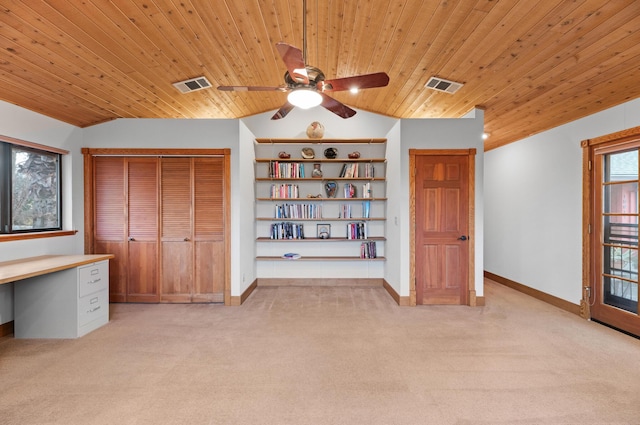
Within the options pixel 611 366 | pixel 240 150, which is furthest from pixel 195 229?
pixel 611 366

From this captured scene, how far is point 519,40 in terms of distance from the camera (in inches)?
105

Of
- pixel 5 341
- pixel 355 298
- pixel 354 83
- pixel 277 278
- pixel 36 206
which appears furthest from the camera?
pixel 277 278

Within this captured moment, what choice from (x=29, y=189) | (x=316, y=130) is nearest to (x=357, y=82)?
(x=316, y=130)

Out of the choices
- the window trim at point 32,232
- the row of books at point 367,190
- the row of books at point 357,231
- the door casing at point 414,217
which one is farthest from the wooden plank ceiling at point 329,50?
the row of books at point 357,231

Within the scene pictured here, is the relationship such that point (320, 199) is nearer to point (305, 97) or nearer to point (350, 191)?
point (350, 191)

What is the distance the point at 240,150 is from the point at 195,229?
1.25m

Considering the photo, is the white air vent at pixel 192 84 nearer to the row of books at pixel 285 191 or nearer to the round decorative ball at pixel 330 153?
the row of books at pixel 285 191

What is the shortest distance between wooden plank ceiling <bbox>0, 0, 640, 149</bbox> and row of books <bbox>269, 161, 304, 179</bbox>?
1303 millimetres

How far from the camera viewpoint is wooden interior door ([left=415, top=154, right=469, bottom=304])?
4203mm

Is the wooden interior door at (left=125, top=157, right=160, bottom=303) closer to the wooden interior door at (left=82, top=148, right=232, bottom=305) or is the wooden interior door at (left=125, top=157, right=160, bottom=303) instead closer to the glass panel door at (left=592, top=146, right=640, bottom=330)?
the wooden interior door at (left=82, top=148, right=232, bottom=305)

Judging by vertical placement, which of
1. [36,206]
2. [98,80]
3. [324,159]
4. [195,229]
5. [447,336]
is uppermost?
[98,80]

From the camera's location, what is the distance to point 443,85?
147 inches

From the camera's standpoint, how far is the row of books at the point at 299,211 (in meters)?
5.08

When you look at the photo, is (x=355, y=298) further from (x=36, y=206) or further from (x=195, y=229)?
(x=36, y=206)
